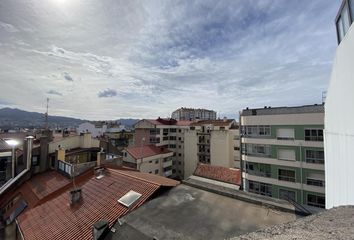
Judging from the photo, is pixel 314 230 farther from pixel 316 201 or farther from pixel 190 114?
pixel 190 114

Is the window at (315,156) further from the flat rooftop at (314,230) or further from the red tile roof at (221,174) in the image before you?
the flat rooftop at (314,230)

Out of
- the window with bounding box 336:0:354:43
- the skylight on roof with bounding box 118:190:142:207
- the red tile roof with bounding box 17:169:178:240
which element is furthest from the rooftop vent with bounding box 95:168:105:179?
the window with bounding box 336:0:354:43

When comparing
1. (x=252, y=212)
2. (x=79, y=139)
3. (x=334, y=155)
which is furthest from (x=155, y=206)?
(x=79, y=139)

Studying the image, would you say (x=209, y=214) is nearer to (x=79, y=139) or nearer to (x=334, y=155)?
(x=334, y=155)

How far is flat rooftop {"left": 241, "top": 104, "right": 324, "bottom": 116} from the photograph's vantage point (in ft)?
66.5

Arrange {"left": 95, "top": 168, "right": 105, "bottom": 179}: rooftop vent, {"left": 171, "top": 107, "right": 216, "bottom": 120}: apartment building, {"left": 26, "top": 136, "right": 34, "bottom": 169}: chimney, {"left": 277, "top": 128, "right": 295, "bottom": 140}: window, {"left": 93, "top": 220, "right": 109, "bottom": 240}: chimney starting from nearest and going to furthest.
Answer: {"left": 93, "top": 220, "right": 109, "bottom": 240}: chimney < {"left": 95, "top": 168, "right": 105, "bottom": 179}: rooftop vent < {"left": 26, "top": 136, "right": 34, "bottom": 169}: chimney < {"left": 277, "top": 128, "right": 295, "bottom": 140}: window < {"left": 171, "top": 107, "right": 216, "bottom": 120}: apartment building

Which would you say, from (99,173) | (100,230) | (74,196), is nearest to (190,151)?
(99,173)

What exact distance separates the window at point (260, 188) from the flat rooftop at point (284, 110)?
7926 millimetres

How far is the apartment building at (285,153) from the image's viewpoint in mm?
19719

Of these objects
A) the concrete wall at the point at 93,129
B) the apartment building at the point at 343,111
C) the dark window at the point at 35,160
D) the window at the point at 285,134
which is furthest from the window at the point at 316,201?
the concrete wall at the point at 93,129

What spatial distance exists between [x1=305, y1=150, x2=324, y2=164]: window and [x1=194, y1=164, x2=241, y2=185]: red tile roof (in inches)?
348

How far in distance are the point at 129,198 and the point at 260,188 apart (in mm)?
17294

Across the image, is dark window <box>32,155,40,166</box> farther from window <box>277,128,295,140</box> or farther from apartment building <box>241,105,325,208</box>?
window <box>277,128,295,140</box>

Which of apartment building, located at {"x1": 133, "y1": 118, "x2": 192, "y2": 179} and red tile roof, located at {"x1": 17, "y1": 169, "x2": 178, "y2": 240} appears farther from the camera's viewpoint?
apartment building, located at {"x1": 133, "y1": 118, "x2": 192, "y2": 179}
